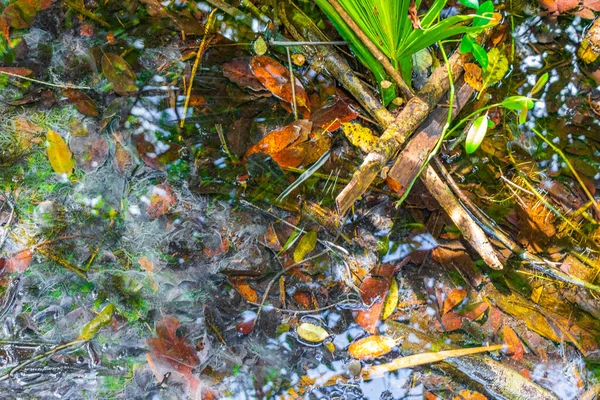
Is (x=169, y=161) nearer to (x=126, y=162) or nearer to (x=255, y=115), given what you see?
(x=126, y=162)

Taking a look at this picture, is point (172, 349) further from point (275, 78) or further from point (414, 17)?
point (414, 17)

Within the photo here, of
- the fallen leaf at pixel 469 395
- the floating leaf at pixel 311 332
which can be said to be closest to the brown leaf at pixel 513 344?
the fallen leaf at pixel 469 395

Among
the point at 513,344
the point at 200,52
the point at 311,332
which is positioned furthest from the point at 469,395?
the point at 200,52

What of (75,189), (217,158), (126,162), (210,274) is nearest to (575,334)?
(210,274)

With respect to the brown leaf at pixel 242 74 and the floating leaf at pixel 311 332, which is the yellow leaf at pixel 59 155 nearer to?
Result: the brown leaf at pixel 242 74

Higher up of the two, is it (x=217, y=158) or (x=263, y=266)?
(x=217, y=158)
